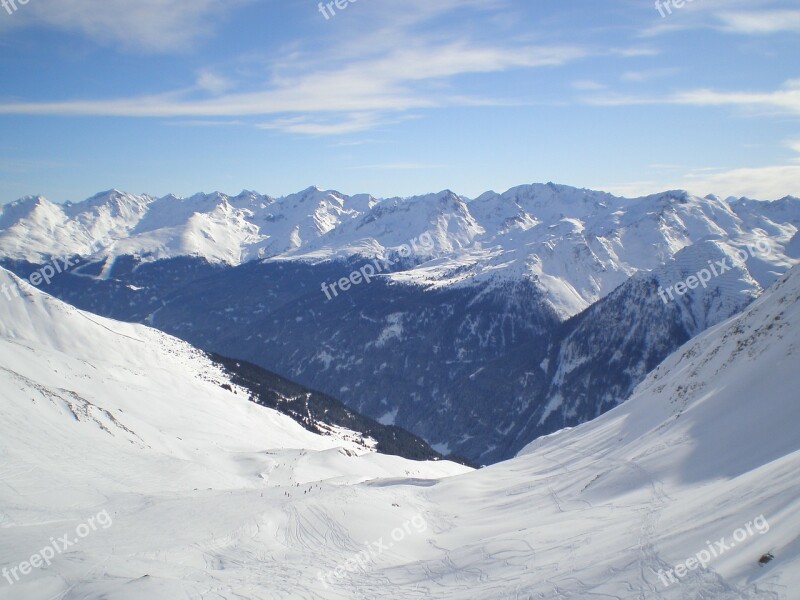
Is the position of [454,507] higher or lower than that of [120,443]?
lower

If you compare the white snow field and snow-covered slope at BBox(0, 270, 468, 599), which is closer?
the white snow field

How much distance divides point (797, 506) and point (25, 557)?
36984 millimetres

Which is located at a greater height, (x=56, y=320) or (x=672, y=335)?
(x=56, y=320)

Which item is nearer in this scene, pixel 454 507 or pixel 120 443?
pixel 454 507

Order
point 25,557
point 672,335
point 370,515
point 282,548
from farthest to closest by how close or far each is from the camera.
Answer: point 672,335, point 370,515, point 282,548, point 25,557

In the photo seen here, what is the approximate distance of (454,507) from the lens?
138 feet

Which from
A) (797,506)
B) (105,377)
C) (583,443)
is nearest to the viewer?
(797,506)

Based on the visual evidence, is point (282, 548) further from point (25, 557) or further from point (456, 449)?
point (456, 449)

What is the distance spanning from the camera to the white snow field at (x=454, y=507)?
22.9 m

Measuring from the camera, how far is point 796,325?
42438mm

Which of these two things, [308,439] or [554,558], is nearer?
[554,558]

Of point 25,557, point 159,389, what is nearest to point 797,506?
point 25,557

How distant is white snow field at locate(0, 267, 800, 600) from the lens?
2289 centimetres

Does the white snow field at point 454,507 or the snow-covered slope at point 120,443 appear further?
the snow-covered slope at point 120,443
